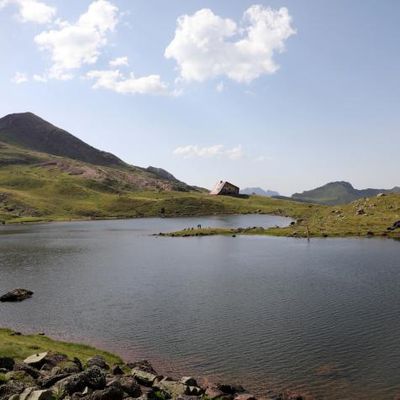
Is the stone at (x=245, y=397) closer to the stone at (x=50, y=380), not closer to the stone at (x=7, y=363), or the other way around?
the stone at (x=50, y=380)

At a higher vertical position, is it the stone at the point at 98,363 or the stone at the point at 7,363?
the stone at the point at 7,363

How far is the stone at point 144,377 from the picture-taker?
38500mm

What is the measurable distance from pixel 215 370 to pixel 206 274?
51356 mm

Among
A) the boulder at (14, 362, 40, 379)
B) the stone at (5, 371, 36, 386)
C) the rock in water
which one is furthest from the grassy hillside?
the stone at (5, 371, 36, 386)

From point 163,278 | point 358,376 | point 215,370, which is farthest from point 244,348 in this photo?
Answer: point 163,278

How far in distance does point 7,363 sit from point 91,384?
10268 mm

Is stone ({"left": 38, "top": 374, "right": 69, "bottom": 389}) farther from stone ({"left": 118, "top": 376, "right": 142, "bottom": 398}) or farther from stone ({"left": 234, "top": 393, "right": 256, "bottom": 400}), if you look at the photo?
stone ({"left": 234, "top": 393, "right": 256, "bottom": 400})

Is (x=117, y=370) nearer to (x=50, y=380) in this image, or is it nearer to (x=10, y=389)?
(x=50, y=380)

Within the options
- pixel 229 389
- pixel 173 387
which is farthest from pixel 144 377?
pixel 229 389

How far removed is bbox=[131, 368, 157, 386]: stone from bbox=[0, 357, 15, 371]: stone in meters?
10.8

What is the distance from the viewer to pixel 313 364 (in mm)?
45219

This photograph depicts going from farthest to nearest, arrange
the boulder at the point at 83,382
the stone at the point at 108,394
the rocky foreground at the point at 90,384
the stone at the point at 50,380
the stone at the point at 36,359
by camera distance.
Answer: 1. the stone at the point at 36,359
2. the stone at the point at 50,380
3. the boulder at the point at 83,382
4. the rocky foreground at the point at 90,384
5. the stone at the point at 108,394

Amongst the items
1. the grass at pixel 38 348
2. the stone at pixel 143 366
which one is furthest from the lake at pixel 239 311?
the grass at pixel 38 348

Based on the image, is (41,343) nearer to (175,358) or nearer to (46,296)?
(175,358)
